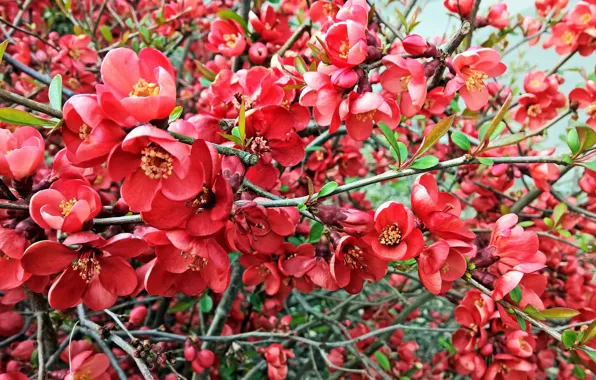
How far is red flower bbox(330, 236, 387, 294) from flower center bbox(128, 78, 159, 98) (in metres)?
0.43

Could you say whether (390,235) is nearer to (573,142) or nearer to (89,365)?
(573,142)

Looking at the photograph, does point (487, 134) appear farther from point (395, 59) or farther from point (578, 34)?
point (578, 34)

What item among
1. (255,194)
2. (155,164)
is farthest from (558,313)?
(155,164)

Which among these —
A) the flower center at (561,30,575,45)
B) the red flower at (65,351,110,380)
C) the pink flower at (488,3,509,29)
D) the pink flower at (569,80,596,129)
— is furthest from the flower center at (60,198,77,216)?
the flower center at (561,30,575,45)

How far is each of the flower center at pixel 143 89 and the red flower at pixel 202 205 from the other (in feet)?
0.43

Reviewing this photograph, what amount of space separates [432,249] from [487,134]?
0.22 metres

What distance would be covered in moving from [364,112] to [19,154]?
0.63 metres

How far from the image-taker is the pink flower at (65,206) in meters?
0.68

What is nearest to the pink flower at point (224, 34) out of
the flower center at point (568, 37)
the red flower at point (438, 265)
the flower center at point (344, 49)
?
the flower center at point (344, 49)

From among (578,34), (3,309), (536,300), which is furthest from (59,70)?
(578,34)

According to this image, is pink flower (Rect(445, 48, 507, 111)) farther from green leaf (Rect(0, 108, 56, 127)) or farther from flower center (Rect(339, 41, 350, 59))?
green leaf (Rect(0, 108, 56, 127))

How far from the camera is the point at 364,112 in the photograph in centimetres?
86

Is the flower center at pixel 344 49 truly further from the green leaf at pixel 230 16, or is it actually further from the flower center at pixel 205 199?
the green leaf at pixel 230 16

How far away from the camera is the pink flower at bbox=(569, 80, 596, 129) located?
1.37 meters
